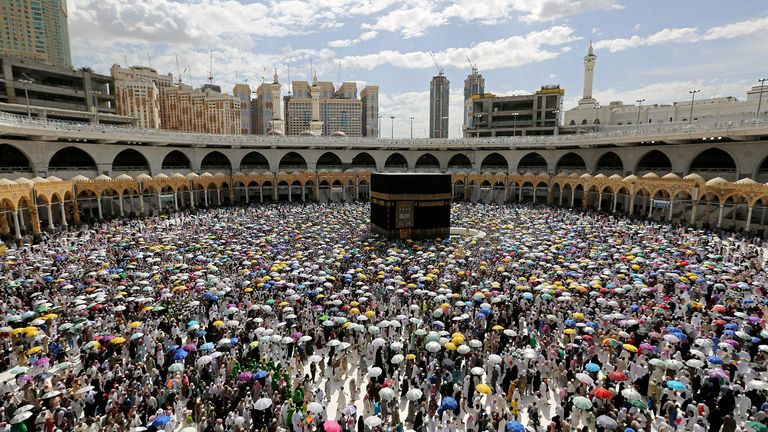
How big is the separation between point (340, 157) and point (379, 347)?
46.1 meters

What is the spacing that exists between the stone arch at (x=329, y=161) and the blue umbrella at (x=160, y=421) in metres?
49.6

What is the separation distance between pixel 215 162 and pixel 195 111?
1913 inches

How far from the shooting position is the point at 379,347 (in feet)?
39.6

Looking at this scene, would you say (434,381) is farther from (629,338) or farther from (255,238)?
(255,238)

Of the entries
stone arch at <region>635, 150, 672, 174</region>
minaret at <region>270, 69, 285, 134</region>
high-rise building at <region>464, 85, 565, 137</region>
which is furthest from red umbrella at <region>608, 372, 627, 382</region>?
minaret at <region>270, 69, 285, 134</region>

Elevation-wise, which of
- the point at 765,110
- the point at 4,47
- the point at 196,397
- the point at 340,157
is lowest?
the point at 196,397

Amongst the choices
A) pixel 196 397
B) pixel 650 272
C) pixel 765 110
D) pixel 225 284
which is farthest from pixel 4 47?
pixel 765 110

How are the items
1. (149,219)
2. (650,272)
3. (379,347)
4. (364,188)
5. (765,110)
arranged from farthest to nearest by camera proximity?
(364,188), (765,110), (149,219), (650,272), (379,347)

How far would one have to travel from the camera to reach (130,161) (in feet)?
147

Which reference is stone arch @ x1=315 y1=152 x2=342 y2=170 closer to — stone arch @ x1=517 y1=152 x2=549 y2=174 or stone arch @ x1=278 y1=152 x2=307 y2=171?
stone arch @ x1=278 y1=152 x2=307 y2=171

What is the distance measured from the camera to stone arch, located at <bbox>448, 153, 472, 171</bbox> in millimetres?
57688

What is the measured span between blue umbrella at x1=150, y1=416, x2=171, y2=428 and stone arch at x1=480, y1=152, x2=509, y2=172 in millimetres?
50995

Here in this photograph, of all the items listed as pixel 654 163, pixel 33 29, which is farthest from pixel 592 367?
pixel 33 29

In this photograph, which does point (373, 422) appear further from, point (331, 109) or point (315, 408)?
point (331, 109)
